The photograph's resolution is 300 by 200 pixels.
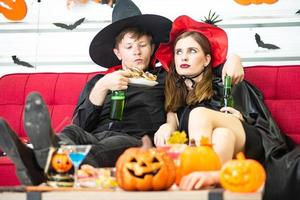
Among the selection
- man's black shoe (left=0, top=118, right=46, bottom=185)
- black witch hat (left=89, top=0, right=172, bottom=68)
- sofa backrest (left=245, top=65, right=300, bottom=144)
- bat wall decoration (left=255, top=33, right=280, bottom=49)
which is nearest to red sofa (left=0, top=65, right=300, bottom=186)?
sofa backrest (left=245, top=65, right=300, bottom=144)

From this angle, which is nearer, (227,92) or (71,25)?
(227,92)

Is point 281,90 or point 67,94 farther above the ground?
point 281,90

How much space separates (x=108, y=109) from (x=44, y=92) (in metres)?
0.63

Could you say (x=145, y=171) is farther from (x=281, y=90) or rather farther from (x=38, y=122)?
(x=281, y=90)

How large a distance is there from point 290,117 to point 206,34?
2.10 feet

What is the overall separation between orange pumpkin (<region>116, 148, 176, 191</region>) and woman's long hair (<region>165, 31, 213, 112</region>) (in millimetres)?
953

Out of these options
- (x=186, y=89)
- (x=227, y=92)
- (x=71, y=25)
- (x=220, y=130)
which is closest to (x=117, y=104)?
(x=186, y=89)

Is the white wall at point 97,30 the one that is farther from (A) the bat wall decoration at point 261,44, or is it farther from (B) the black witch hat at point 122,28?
(B) the black witch hat at point 122,28

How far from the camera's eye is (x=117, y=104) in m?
2.60

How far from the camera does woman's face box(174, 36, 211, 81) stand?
2.74 meters

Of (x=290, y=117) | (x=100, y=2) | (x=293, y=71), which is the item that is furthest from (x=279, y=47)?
(x=100, y=2)

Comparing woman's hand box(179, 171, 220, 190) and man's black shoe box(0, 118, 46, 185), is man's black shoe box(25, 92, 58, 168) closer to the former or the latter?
man's black shoe box(0, 118, 46, 185)

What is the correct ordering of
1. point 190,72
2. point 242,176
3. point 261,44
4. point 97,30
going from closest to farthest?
point 242,176 < point 190,72 < point 261,44 < point 97,30

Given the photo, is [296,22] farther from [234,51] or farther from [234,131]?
[234,131]
